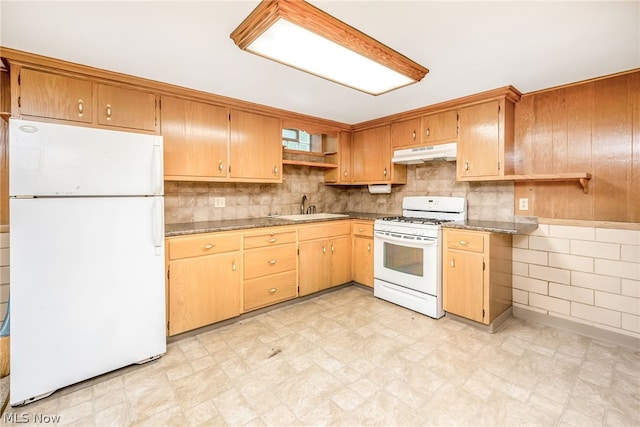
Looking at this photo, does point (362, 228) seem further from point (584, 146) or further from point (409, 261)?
point (584, 146)

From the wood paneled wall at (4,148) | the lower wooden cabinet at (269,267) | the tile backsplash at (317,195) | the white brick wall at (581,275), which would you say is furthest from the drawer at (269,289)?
the white brick wall at (581,275)

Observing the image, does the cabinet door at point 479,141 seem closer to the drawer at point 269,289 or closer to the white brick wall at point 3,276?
the drawer at point 269,289

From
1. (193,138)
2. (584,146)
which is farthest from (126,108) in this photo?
(584,146)

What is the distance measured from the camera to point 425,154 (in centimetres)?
323

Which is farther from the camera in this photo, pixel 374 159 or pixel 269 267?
pixel 374 159

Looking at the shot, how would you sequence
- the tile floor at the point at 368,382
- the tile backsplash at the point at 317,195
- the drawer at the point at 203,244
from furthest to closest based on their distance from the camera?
1. the tile backsplash at the point at 317,195
2. the drawer at the point at 203,244
3. the tile floor at the point at 368,382

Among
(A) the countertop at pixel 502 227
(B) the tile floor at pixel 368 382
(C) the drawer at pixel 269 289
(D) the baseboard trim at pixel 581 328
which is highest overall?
(A) the countertop at pixel 502 227

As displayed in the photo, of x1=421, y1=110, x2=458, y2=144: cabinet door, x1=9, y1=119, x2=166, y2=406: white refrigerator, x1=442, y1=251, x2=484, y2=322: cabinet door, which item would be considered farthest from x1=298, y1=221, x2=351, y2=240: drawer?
x1=9, y1=119, x2=166, y2=406: white refrigerator

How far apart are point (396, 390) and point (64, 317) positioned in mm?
2146

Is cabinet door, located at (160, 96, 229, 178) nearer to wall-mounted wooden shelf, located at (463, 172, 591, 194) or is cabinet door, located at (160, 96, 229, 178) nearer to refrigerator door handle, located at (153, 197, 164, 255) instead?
refrigerator door handle, located at (153, 197, 164, 255)

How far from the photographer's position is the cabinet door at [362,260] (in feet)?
11.8

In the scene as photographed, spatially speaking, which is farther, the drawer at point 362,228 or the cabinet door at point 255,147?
the drawer at point 362,228

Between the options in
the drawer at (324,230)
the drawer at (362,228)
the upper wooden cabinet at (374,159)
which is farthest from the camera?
the upper wooden cabinet at (374,159)

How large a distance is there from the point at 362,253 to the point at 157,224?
94.4 inches
